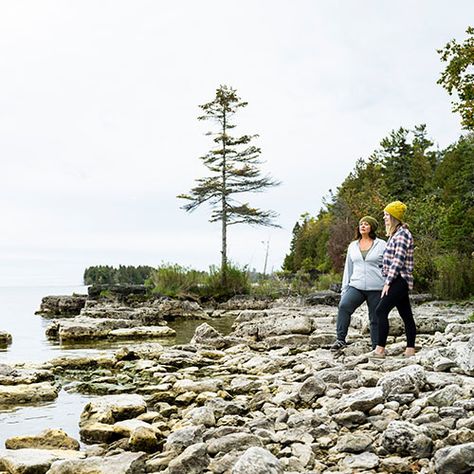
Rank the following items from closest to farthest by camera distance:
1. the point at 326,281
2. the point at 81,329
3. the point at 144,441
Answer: the point at 144,441 < the point at 81,329 < the point at 326,281

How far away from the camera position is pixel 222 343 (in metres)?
8.84

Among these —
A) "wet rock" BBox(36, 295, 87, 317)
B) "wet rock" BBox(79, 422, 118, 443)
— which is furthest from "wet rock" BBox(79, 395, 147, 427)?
"wet rock" BBox(36, 295, 87, 317)

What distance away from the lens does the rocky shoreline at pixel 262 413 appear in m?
3.13

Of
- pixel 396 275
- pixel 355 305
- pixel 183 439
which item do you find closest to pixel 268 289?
pixel 355 305

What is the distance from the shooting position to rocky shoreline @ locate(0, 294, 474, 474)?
3.13 meters

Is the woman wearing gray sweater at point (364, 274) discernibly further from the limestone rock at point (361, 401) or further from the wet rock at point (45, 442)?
the wet rock at point (45, 442)

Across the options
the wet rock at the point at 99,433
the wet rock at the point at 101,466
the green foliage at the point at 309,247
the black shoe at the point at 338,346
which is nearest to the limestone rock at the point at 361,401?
the wet rock at the point at 101,466

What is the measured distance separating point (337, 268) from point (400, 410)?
99.4ft

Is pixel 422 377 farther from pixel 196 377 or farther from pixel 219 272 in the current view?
pixel 219 272

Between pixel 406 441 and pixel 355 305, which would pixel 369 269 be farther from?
pixel 406 441

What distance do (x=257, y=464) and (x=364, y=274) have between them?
13.4ft

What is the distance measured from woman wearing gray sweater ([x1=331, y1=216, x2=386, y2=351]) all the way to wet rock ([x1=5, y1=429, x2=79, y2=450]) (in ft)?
11.9

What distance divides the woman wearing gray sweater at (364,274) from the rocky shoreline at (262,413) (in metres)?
0.45

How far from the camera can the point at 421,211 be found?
73.3ft
